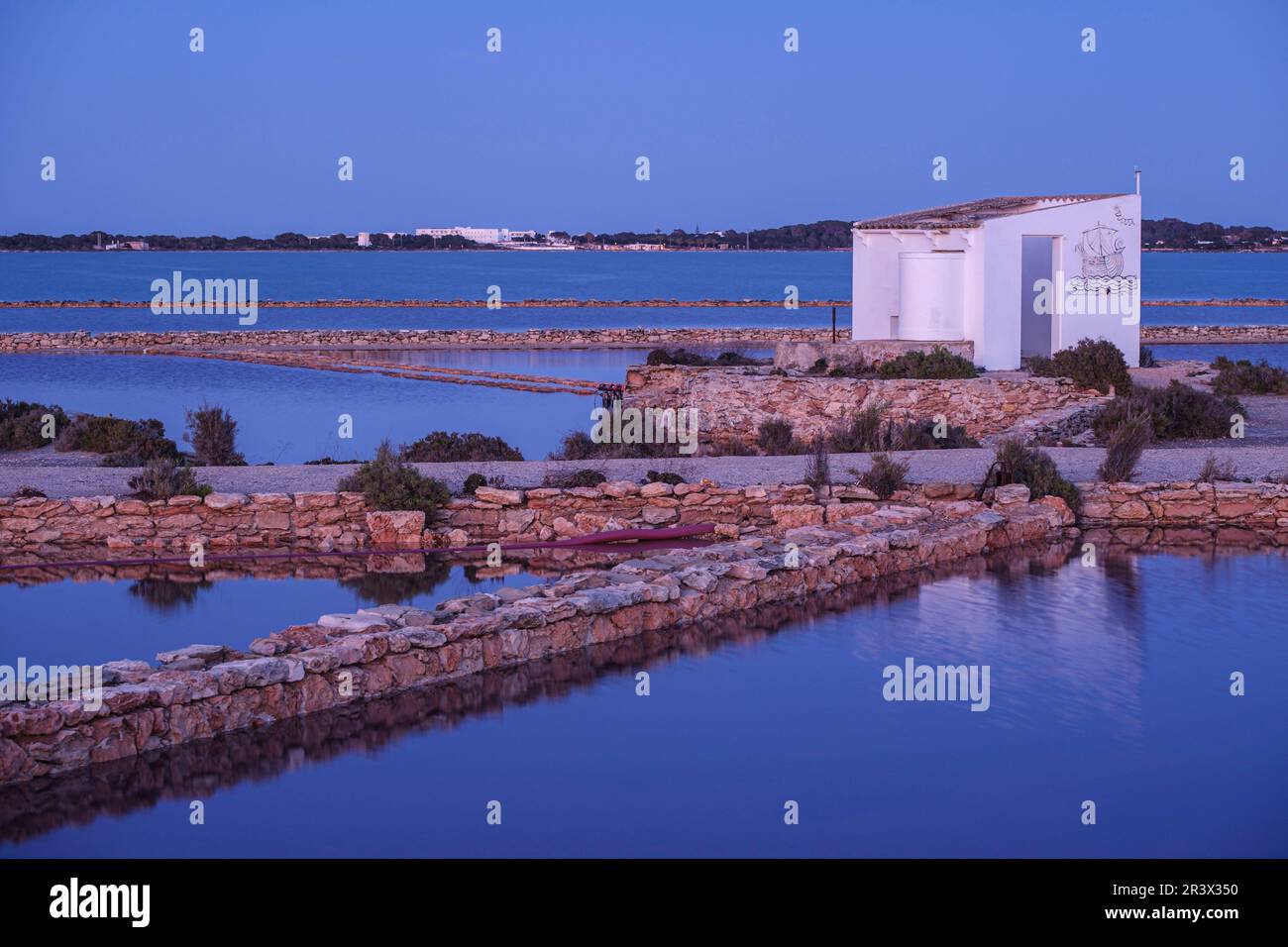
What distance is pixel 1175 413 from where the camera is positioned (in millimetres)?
17188

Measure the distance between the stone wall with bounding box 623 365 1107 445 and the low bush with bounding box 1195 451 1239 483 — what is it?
13.0 feet

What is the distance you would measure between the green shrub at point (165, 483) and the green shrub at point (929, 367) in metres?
9.36

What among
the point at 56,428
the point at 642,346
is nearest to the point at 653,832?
the point at 56,428

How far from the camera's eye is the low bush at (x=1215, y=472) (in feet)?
42.6

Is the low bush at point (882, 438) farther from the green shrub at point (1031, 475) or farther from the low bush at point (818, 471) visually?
the green shrub at point (1031, 475)

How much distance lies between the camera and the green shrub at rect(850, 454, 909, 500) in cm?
1245

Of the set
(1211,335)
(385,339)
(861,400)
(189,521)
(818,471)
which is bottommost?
(189,521)

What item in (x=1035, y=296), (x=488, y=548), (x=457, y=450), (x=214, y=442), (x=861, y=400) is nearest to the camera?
(x=488, y=548)

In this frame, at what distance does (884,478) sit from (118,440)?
8.22 meters

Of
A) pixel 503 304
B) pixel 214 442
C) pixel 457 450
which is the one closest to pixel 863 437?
pixel 457 450

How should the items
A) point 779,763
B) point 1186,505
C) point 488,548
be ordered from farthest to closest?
point 1186,505 → point 488,548 → point 779,763

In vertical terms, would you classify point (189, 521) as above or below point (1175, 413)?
below

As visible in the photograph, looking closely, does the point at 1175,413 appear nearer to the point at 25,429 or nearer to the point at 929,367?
the point at 929,367
